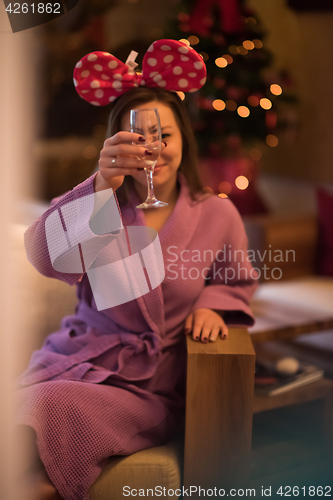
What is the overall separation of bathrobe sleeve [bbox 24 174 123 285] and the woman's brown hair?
6cm

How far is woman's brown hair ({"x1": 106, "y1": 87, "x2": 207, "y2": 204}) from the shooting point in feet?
2.86

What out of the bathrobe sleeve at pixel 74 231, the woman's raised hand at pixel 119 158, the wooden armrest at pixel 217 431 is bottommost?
the wooden armrest at pixel 217 431

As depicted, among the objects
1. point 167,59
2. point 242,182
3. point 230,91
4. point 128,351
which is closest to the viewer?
point 167,59

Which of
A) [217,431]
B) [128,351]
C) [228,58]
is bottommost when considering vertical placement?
[217,431]

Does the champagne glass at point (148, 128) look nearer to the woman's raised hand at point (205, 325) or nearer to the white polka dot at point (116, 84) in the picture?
the white polka dot at point (116, 84)

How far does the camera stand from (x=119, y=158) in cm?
74

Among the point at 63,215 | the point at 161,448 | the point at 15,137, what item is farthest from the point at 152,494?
the point at 15,137

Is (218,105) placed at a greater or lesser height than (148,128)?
greater

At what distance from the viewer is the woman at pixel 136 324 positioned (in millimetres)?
790

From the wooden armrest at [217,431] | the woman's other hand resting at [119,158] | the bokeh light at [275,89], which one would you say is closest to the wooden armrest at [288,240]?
the bokeh light at [275,89]

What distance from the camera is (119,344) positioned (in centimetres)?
95

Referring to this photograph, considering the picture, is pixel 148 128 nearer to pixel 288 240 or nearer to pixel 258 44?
pixel 288 240

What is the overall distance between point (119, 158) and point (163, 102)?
0.21 meters

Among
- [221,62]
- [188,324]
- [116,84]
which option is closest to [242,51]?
[221,62]
